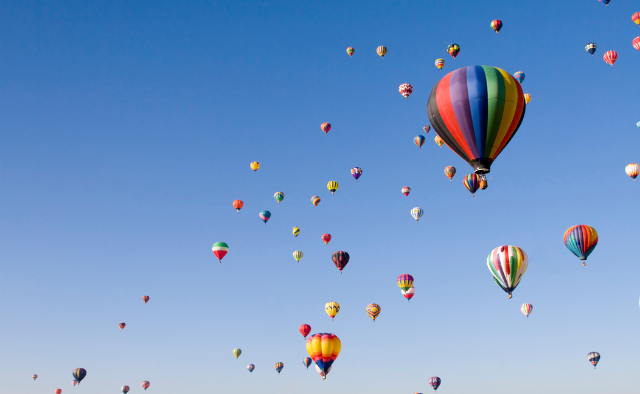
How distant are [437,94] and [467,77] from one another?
1622 mm

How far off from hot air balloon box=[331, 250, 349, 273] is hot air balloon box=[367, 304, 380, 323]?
5.88 meters

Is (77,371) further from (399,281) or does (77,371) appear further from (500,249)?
(500,249)

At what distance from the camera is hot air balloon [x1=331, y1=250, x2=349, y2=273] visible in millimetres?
59403

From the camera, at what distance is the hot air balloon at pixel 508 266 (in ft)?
149

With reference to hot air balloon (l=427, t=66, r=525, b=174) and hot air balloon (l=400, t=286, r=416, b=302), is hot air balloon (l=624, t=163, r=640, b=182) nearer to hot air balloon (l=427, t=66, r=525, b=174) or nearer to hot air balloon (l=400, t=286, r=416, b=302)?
hot air balloon (l=400, t=286, r=416, b=302)

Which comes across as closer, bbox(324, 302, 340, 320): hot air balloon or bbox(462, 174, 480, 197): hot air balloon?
bbox(462, 174, 480, 197): hot air balloon

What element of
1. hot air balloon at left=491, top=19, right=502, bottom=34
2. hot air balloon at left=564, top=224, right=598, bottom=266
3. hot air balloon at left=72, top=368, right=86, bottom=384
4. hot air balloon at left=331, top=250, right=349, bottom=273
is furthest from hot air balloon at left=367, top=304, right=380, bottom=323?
hot air balloon at left=72, top=368, right=86, bottom=384

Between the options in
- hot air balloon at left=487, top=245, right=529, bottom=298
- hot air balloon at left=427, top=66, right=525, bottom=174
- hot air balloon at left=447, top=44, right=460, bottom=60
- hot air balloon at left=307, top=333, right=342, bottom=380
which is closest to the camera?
hot air balloon at left=427, top=66, right=525, bottom=174

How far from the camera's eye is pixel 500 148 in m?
32.7

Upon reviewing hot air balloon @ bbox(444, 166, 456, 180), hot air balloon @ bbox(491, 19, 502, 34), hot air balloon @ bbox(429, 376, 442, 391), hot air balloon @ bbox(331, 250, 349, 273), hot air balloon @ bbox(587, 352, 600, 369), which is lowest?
hot air balloon @ bbox(429, 376, 442, 391)

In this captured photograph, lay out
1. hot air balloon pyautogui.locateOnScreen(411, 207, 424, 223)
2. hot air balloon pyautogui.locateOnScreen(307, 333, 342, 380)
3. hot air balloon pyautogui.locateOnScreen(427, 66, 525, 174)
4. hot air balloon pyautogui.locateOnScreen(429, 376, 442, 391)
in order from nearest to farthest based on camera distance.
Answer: hot air balloon pyautogui.locateOnScreen(427, 66, 525, 174) → hot air balloon pyautogui.locateOnScreen(307, 333, 342, 380) → hot air balloon pyautogui.locateOnScreen(411, 207, 424, 223) → hot air balloon pyautogui.locateOnScreen(429, 376, 442, 391)

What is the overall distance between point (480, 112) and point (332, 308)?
3505cm

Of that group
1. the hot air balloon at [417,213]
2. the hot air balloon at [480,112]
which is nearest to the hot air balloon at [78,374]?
→ the hot air balloon at [417,213]

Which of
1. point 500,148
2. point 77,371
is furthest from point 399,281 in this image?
point 77,371
